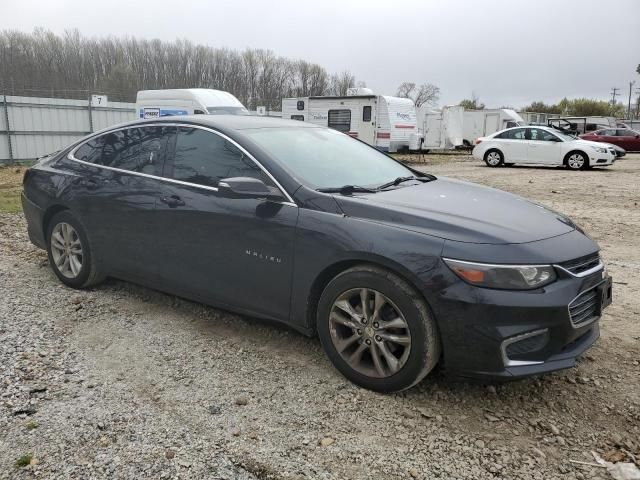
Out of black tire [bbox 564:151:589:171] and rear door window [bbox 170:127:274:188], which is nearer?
rear door window [bbox 170:127:274:188]

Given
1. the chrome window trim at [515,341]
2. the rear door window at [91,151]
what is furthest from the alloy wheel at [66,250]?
the chrome window trim at [515,341]

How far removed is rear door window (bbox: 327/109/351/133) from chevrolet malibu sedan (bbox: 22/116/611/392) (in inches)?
729

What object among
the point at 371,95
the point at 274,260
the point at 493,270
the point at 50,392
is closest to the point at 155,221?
the point at 274,260

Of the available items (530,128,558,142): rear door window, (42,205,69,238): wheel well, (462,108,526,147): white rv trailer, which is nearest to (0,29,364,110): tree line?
(462,108,526,147): white rv trailer

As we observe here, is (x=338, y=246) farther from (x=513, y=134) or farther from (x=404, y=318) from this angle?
(x=513, y=134)

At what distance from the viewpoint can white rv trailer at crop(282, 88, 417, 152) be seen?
2194 centimetres

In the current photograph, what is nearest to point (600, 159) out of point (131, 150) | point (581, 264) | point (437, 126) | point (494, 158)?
point (494, 158)

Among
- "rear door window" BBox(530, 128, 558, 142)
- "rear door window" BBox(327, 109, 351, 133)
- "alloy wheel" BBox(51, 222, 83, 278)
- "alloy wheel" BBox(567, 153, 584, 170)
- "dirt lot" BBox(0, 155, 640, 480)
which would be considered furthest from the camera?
"rear door window" BBox(327, 109, 351, 133)

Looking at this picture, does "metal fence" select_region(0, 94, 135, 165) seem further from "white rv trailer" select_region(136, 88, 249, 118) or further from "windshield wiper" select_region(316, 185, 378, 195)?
"windshield wiper" select_region(316, 185, 378, 195)

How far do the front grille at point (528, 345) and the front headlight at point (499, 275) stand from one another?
0.90 ft

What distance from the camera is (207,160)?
3930 millimetres

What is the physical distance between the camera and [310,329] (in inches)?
136

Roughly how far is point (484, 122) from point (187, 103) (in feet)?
71.7

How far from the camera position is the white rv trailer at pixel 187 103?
16.4 m
